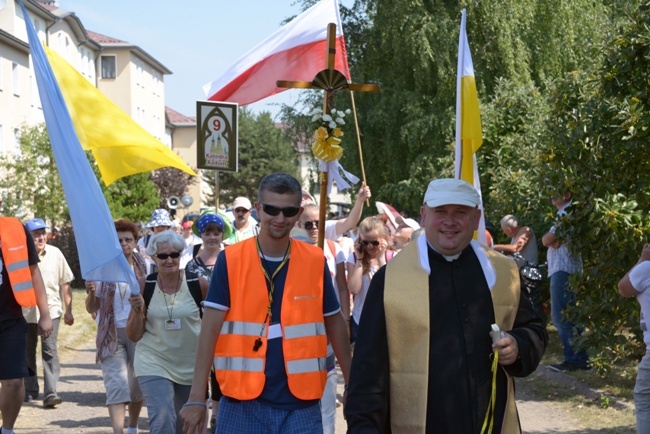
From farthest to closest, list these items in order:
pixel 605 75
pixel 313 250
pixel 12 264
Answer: pixel 605 75 < pixel 12 264 < pixel 313 250

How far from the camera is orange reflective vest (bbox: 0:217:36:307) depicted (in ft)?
26.3

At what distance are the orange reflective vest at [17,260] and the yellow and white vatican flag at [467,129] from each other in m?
3.36

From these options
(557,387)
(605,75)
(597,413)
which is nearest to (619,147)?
(605,75)

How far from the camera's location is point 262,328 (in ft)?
17.2

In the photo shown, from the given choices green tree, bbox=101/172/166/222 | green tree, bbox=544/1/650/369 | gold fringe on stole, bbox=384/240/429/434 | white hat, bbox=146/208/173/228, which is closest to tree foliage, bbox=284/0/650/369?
green tree, bbox=544/1/650/369

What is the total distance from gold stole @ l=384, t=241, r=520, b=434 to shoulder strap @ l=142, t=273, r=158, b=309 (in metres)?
3.42

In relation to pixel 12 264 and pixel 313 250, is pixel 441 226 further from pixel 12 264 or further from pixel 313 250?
pixel 12 264

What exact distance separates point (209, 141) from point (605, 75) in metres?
3.69

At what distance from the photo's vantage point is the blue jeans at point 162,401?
22.8 ft

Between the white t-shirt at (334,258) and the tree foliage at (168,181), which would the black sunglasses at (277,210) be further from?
the tree foliage at (168,181)

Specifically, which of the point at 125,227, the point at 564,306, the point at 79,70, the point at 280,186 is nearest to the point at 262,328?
the point at 280,186

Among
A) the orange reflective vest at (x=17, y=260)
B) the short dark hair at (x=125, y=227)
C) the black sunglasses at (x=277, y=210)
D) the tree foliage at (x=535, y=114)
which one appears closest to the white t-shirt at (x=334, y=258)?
the short dark hair at (x=125, y=227)

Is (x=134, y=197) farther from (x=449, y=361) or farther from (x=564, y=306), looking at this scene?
(x=449, y=361)

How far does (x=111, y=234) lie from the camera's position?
653 cm
